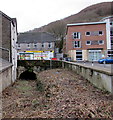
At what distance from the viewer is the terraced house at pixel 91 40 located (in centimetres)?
2941

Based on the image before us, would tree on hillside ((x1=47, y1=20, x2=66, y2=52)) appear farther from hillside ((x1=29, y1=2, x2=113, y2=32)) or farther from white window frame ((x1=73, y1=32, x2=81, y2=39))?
white window frame ((x1=73, y1=32, x2=81, y2=39))

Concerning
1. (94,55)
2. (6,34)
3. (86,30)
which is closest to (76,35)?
(86,30)

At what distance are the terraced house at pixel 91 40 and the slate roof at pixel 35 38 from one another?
8.15m

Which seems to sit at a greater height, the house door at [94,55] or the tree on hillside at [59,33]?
the tree on hillside at [59,33]

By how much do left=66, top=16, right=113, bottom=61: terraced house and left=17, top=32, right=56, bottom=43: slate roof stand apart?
8147mm

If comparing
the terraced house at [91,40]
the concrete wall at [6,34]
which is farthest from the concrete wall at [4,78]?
the terraced house at [91,40]

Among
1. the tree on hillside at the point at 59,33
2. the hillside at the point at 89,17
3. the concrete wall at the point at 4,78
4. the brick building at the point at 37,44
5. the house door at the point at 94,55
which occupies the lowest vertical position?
the concrete wall at the point at 4,78

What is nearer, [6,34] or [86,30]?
[6,34]

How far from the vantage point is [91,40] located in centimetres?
3008

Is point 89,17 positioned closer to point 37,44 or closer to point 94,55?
point 37,44

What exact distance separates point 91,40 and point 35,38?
60.2 feet

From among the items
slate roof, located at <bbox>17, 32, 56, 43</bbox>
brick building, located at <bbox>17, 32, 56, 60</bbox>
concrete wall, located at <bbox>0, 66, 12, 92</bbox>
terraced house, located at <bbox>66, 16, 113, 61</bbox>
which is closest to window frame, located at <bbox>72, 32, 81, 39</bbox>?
terraced house, located at <bbox>66, 16, 113, 61</bbox>

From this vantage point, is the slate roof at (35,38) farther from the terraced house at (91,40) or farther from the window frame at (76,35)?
the terraced house at (91,40)

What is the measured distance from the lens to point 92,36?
3019cm
